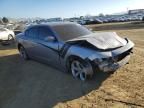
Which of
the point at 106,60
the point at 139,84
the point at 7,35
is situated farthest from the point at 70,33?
the point at 7,35

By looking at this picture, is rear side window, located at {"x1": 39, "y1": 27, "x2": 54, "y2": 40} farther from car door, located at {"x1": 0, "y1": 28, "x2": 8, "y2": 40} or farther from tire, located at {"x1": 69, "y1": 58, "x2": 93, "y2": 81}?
car door, located at {"x1": 0, "y1": 28, "x2": 8, "y2": 40}

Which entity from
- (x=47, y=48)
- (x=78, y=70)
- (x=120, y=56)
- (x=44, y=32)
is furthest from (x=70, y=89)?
(x=44, y=32)

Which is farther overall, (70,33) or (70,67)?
(70,33)

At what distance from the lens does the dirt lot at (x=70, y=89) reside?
544cm

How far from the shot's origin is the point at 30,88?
22.7ft

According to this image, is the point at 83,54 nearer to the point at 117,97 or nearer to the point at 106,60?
the point at 106,60

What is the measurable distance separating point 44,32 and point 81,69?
233 centimetres

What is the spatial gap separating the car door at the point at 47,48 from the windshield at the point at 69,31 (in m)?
0.24

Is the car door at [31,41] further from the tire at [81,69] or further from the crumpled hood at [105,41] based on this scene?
the crumpled hood at [105,41]

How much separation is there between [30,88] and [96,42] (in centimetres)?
236

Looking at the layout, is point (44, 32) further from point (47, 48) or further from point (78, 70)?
point (78, 70)

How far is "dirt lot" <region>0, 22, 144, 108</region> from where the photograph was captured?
5441mm

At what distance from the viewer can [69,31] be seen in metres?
7.70

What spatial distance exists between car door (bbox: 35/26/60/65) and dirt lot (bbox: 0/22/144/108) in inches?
17.3
